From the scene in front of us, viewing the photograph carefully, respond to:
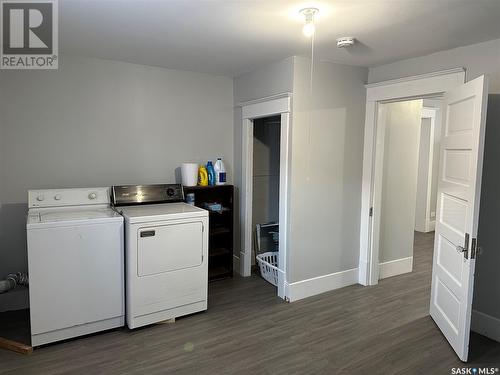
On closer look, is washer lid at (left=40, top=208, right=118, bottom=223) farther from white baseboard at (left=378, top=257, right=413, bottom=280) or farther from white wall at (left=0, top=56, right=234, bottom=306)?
white baseboard at (left=378, top=257, right=413, bottom=280)

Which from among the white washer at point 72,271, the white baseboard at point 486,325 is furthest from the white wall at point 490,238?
the white washer at point 72,271

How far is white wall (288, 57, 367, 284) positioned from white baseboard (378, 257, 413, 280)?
0.42m

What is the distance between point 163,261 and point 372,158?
2.29 meters

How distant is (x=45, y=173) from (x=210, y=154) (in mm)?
1656

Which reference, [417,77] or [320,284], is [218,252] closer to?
[320,284]

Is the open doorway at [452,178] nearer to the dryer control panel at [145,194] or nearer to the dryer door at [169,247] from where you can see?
the dryer door at [169,247]

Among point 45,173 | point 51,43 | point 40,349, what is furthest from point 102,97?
point 40,349

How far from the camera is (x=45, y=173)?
3.12 metres

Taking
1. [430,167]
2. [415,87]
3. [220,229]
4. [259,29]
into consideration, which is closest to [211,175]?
[220,229]

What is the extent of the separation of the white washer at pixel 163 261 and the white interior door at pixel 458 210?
1947 millimetres

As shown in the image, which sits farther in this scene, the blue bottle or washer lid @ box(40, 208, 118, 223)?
the blue bottle

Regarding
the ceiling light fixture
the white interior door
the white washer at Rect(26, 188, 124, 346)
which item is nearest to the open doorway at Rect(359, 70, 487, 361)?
the white interior door

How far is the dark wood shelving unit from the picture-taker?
3863 millimetres

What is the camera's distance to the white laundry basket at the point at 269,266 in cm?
370
